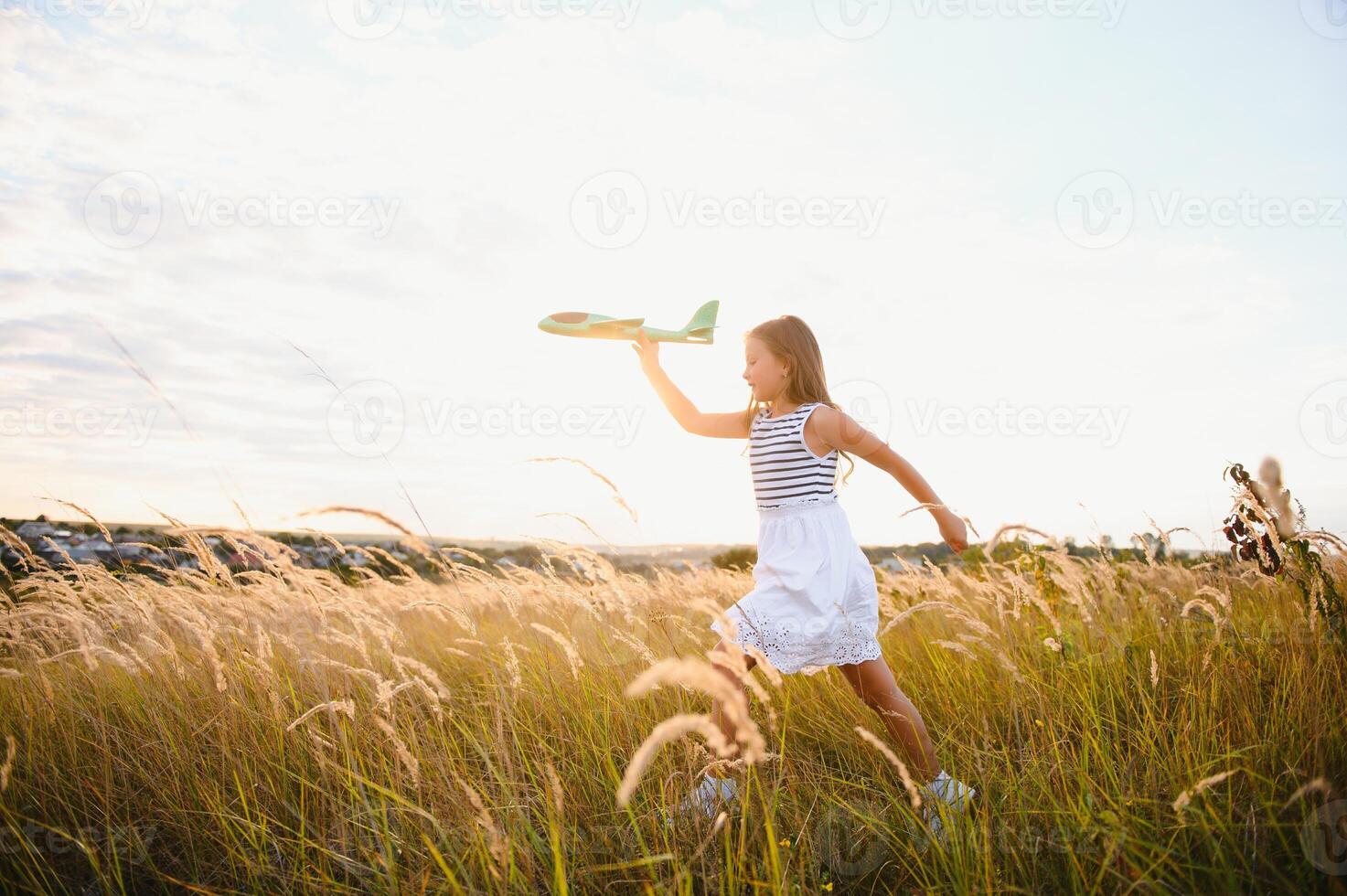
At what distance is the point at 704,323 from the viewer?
4215 millimetres

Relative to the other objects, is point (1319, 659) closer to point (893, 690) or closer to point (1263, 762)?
point (1263, 762)

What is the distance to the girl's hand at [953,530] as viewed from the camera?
10.2 feet

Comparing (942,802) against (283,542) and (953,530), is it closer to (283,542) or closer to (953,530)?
(953,530)

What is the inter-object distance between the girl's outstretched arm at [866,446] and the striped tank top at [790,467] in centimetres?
6

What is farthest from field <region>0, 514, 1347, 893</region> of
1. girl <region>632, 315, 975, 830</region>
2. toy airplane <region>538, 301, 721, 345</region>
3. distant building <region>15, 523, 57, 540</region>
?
distant building <region>15, 523, 57, 540</region>

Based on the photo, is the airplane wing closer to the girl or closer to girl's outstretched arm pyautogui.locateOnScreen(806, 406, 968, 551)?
the girl

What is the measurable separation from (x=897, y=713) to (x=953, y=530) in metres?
0.79

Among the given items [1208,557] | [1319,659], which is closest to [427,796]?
[1319,659]

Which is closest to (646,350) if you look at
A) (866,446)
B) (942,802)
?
(866,446)

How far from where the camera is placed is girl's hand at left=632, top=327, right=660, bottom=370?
4023 mm

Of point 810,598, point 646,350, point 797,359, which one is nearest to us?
point 810,598

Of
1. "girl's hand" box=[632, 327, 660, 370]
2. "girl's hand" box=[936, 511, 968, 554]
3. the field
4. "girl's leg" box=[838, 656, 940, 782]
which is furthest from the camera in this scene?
"girl's hand" box=[632, 327, 660, 370]

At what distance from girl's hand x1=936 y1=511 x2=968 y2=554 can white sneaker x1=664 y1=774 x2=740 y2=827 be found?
138cm

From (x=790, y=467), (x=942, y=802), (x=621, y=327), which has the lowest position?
(x=942, y=802)
